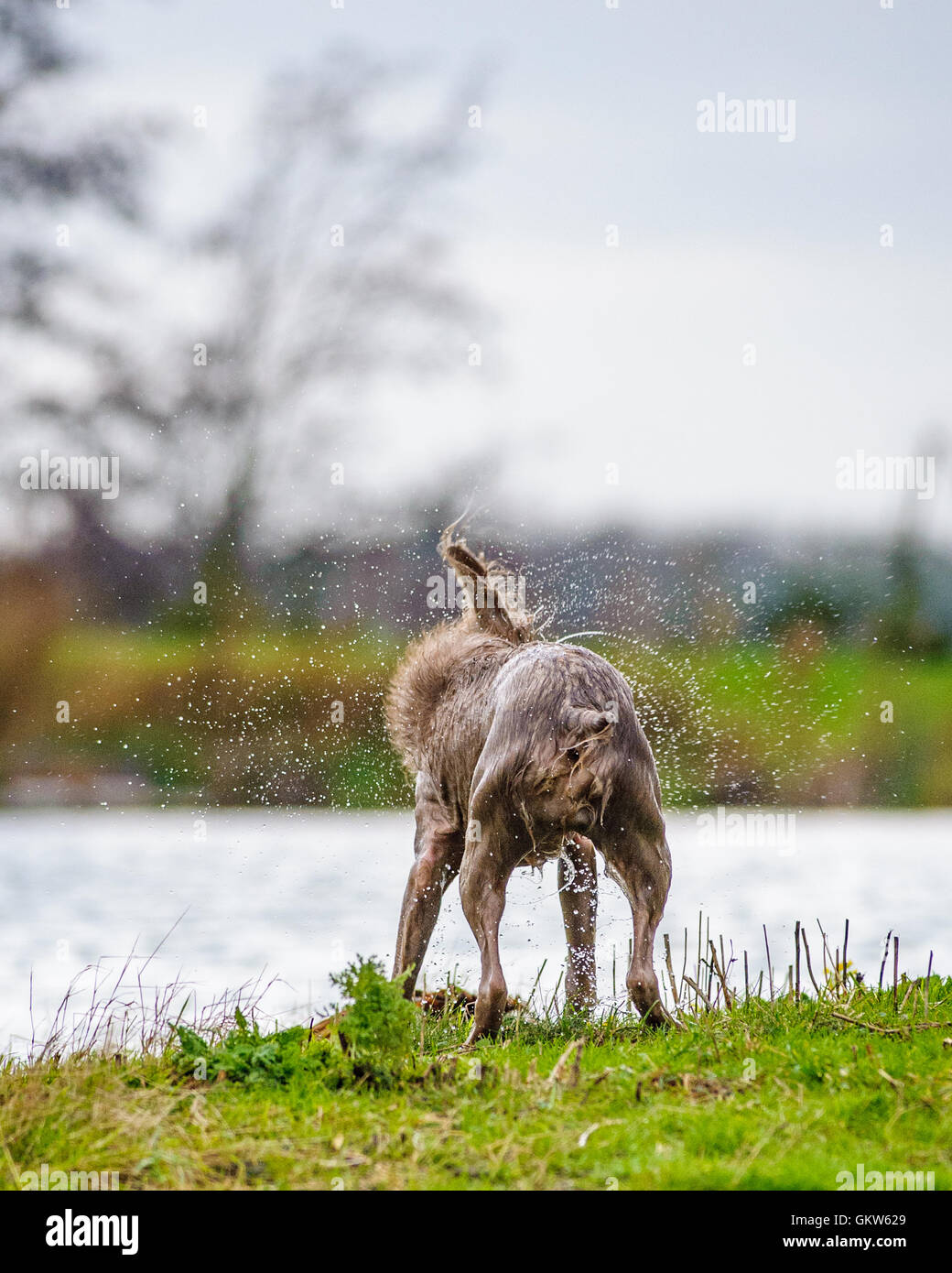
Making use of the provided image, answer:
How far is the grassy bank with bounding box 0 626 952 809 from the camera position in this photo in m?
18.4

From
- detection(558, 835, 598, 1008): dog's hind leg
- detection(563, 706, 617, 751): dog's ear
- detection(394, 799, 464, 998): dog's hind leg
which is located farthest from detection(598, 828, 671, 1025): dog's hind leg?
detection(394, 799, 464, 998): dog's hind leg

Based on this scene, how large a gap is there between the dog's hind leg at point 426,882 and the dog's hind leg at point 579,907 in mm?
594

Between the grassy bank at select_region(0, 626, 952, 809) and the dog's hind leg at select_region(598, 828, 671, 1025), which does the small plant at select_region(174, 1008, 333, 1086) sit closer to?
the dog's hind leg at select_region(598, 828, 671, 1025)

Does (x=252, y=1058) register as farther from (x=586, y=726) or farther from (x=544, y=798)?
(x=586, y=726)

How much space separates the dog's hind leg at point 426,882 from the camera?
7.14m

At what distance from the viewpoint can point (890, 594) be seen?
18797mm

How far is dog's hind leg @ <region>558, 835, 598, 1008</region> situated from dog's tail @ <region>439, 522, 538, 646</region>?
124 centimetres

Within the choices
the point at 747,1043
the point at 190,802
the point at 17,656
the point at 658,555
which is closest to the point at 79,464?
the point at 17,656

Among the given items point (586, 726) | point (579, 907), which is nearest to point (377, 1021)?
point (586, 726)

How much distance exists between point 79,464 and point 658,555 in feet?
25.3

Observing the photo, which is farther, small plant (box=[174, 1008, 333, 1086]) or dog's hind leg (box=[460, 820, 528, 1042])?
dog's hind leg (box=[460, 820, 528, 1042])

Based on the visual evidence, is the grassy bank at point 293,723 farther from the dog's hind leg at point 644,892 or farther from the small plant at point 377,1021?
the small plant at point 377,1021

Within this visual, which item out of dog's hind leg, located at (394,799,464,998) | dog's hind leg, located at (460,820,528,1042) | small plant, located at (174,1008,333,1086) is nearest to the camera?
small plant, located at (174,1008,333,1086)

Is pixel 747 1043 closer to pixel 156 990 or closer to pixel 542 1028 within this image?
pixel 542 1028
